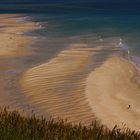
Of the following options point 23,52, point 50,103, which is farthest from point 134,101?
point 23,52

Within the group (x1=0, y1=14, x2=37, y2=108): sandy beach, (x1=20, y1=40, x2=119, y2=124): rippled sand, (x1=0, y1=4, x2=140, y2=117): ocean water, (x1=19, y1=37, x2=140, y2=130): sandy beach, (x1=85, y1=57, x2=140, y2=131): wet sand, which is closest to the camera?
(x1=85, y1=57, x2=140, y2=131): wet sand

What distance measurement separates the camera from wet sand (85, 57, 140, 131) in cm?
1111

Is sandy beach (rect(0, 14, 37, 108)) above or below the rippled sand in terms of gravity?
below

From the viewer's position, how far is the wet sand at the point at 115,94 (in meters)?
11.1

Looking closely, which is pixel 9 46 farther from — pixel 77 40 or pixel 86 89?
pixel 86 89

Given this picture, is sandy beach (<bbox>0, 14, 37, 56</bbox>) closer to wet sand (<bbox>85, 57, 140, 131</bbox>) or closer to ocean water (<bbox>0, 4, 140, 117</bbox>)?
ocean water (<bbox>0, 4, 140, 117</bbox>)

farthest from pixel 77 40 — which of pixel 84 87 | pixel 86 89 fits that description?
pixel 86 89

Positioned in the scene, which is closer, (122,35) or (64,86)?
(64,86)

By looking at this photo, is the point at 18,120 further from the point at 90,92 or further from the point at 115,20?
the point at 115,20

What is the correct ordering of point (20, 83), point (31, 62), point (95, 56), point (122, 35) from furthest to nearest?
point (122, 35) < point (95, 56) < point (31, 62) < point (20, 83)

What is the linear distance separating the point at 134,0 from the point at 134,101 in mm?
55778

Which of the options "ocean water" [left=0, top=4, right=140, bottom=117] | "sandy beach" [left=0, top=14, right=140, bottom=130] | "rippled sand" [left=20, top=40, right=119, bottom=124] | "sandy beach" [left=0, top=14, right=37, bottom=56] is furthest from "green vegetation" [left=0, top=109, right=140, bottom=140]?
"sandy beach" [left=0, top=14, right=37, bottom=56]

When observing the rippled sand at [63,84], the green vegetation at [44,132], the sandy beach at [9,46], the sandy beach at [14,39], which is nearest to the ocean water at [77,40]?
the rippled sand at [63,84]

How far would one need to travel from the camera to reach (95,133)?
6.53 metres
